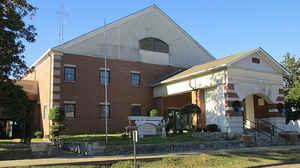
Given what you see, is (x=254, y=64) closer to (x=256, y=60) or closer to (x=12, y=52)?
(x=256, y=60)

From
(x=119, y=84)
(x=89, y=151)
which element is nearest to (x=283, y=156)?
(x=89, y=151)

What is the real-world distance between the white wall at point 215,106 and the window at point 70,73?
11.3 metres

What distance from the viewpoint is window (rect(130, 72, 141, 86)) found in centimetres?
2817

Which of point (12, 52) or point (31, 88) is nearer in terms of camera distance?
point (12, 52)

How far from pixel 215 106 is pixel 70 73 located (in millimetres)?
12393

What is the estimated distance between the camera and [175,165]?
515 inches

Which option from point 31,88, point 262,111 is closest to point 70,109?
point 31,88

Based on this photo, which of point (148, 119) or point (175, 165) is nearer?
point (175, 165)

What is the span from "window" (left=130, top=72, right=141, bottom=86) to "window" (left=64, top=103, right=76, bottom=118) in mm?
6204

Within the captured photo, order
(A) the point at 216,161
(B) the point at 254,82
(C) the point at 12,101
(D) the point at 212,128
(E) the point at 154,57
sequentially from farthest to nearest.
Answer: (E) the point at 154,57, (B) the point at 254,82, (D) the point at 212,128, (C) the point at 12,101, (A) the point at 216,161

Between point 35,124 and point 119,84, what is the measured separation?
28.6ft

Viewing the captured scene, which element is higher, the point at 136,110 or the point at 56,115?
the point at 136,110

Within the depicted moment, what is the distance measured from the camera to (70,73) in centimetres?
2506

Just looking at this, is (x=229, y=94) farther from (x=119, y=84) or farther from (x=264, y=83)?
(x=119, y=84)
